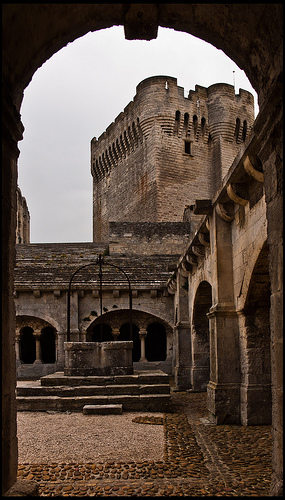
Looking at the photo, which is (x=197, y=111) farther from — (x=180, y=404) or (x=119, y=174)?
(x=180, y=404)

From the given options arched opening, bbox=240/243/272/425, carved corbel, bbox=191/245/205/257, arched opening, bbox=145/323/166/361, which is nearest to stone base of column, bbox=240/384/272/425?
arched opening, bbox=240/243/272/425

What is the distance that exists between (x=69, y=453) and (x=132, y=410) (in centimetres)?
320

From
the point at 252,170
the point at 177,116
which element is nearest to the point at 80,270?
the point at 252,170

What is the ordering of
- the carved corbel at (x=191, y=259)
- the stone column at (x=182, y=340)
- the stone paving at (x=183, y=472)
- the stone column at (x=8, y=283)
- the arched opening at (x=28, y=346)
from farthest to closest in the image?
the arched opening at (x=28, y=346) → the stone column at (x=182, y=340) → the carved corbel at (x=191, y=259) → the stone paving at (x=183, y=472) → the stone column at (x=8, y=283)

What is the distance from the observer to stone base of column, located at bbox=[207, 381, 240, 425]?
7.07 metres

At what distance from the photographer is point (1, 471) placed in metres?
3.00

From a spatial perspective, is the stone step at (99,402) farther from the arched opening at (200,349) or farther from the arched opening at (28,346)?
the arched opening at (28,346)

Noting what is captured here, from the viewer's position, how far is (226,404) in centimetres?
713

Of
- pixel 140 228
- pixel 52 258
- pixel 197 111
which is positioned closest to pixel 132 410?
pixel 52 258

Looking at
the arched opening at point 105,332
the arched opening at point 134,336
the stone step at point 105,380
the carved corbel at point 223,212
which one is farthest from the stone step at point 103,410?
the arched opening at point 134,336

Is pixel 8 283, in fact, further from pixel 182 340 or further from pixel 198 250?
pixel 182 340

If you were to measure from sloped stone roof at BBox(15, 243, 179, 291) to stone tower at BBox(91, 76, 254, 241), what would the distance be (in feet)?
26.5

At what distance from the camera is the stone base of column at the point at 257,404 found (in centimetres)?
684

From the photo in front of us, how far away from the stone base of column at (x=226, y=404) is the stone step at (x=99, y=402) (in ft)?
5.41
